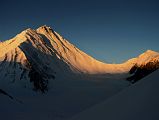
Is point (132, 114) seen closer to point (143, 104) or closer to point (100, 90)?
point (143, 104)

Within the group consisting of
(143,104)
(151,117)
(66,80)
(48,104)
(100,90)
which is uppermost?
(66,80)

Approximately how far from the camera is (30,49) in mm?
175000

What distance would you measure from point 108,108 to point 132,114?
310 centimetres

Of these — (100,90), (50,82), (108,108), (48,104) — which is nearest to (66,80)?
(50,82)

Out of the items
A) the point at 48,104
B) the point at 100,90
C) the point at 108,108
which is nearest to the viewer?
the point at 108,108

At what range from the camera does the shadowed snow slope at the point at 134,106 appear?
15.5m

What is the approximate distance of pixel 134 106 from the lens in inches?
663

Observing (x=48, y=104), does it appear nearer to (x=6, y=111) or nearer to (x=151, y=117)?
(x=6, y=111)

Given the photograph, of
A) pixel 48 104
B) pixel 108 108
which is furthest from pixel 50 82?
pixel 108 108

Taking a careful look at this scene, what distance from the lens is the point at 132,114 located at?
16062 mm

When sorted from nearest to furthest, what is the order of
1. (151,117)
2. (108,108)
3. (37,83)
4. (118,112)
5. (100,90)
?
(151,117) → (118,112) → (108,108) → (37,83) → (100,90)

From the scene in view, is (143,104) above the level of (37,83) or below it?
below

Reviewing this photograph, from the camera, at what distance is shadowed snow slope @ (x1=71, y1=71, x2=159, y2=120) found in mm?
15548

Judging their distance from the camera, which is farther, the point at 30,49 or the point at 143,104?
the point at 30,49
